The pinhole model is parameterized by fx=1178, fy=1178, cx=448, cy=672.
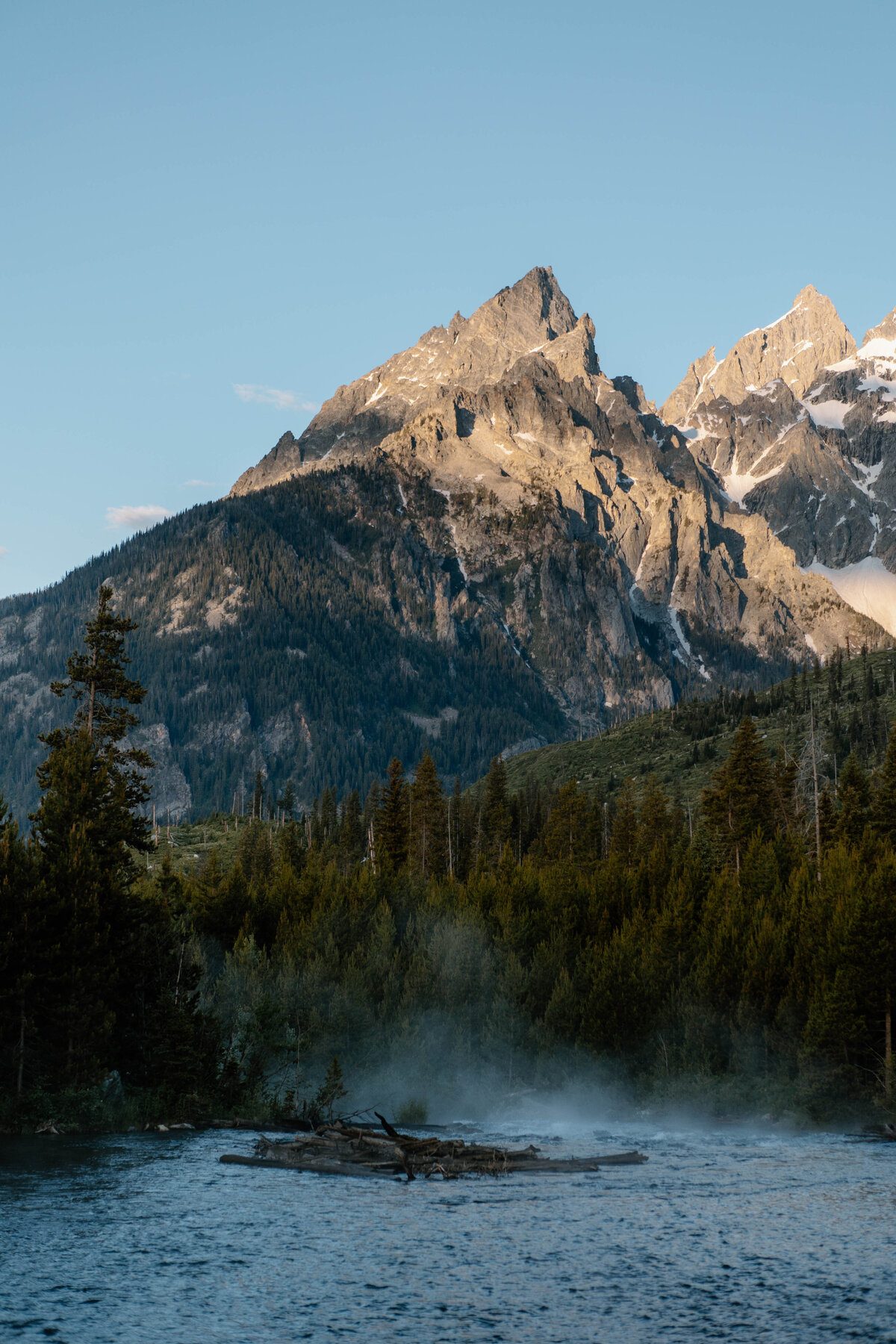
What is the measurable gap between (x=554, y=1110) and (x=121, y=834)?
28.6m

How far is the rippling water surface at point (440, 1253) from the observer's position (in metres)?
24.9

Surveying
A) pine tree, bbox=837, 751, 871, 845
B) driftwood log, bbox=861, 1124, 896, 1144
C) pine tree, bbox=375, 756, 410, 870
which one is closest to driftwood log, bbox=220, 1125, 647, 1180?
driftwood log, bbox=861, 1124, 896, 1144

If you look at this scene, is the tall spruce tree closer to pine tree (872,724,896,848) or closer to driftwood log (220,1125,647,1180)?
driftwood log (220,1125,647,1180)

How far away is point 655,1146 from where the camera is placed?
5266cm

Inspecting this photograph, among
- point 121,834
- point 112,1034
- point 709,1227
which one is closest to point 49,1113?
point 112,1034

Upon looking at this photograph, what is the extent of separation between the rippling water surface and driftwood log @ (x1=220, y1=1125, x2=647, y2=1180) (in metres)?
1.28

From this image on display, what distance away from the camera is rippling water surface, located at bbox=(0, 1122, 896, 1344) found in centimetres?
2489

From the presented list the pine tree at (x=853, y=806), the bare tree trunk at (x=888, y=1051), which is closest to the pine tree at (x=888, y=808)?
the pine tree at (x=853, y=806)

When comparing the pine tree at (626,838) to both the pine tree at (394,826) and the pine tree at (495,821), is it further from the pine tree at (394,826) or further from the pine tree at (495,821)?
the pine tree at (394,826)

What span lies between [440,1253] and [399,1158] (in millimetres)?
13546

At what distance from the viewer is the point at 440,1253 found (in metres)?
30.9

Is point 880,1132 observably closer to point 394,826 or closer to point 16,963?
point 16,963

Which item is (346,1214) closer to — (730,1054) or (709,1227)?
(709,1227)

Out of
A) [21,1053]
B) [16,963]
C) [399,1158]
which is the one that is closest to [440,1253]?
[399,1158]
